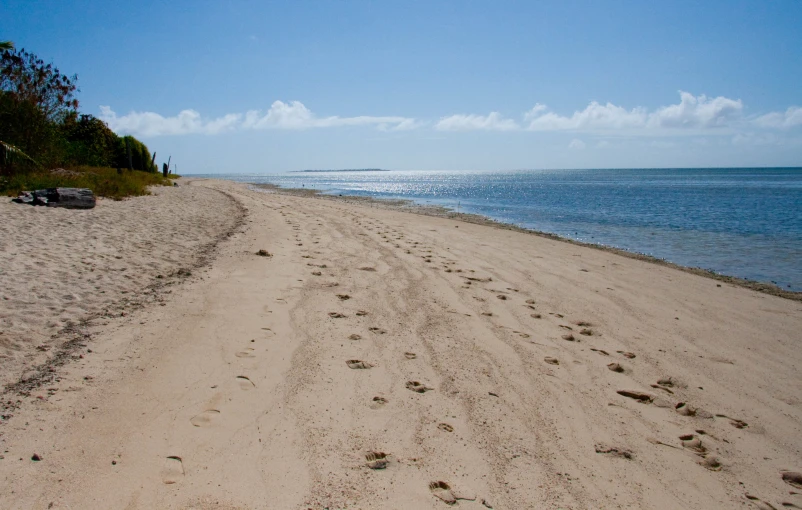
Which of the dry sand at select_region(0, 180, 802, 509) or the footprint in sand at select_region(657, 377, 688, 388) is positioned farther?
the footprint in sand at select_region(657, 377, 688, 388)

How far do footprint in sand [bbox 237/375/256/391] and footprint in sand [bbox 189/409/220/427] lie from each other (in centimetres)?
34

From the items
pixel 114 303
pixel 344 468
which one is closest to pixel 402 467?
pixel 344 468

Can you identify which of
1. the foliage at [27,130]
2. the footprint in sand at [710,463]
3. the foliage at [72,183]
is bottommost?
the footprint in sand at [710,463]

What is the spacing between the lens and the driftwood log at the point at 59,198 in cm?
1063

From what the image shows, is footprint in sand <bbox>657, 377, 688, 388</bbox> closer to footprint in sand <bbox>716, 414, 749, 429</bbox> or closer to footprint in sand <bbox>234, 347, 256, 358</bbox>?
footprint in sand <bbox>716, 414, 749, 429</bbox>

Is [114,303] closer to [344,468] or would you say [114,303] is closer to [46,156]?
[344,468]

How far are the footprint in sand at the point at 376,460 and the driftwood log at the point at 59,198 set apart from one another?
1142 cm

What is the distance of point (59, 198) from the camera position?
10.7 metres

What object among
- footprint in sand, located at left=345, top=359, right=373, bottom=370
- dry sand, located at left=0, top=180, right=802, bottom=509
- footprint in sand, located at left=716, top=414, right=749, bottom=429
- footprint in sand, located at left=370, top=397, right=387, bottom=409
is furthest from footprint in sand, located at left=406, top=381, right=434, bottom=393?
footprint in sand, located at left=716, top=414, right=749, bottom=429

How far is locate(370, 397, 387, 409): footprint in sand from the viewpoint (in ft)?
10.6

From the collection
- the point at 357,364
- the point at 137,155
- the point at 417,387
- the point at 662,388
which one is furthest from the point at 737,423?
the point at 137,155

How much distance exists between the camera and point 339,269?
7.13 metres

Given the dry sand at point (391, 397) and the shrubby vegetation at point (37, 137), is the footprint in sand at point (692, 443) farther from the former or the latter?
the shrubby vegetation at point (37, 137)

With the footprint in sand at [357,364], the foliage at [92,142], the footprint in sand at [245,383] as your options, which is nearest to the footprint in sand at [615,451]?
the footprint in sand at [357,364]
